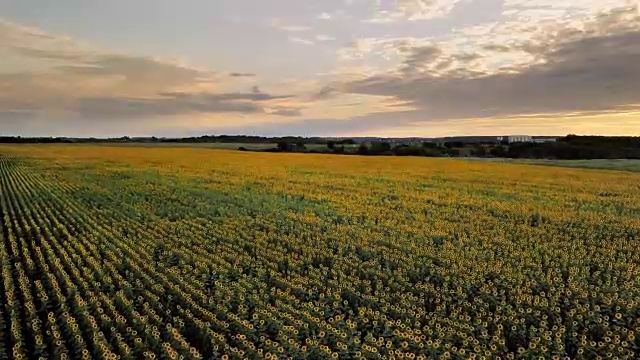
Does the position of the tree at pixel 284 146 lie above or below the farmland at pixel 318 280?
above

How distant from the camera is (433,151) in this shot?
7962 cm

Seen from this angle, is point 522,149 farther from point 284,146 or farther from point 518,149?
point 284,146

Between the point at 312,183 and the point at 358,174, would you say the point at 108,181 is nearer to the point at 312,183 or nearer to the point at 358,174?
the point at 312,183

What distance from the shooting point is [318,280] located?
10.7m

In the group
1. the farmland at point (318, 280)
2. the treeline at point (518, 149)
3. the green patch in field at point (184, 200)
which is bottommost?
the farmland at point (318, 280)

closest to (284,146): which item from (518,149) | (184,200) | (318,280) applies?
(518,149)

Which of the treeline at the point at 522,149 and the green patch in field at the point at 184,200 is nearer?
the green patch in field at the point at 184,200

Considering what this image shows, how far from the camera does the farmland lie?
7.58 meters

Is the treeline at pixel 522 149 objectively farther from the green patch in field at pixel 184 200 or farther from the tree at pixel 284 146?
the green patch in field at pixel 184 200

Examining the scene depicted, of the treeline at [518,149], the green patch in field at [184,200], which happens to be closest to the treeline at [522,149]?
the treeline at [518,149]

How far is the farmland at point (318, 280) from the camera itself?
7582mm

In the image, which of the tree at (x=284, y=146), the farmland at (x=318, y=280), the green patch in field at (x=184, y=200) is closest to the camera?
the farmland at (x=318, y=280)

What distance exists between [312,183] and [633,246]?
18516mm

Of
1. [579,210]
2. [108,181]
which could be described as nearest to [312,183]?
[108,181]
